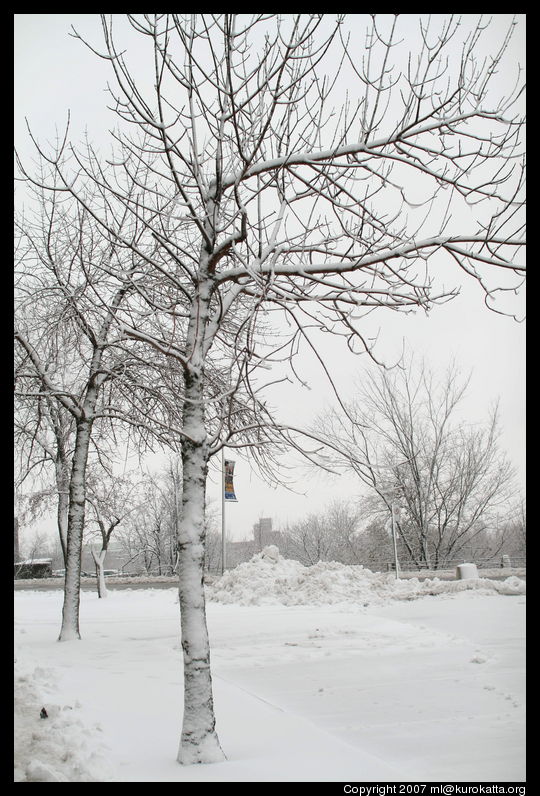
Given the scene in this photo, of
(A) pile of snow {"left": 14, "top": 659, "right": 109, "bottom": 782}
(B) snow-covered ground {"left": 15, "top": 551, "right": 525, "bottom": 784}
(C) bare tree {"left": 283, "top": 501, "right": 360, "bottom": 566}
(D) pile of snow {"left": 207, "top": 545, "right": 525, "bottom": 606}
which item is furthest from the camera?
(C) bare tree {"left": 283, "top": 501, "right": 360, "bottom": 566}

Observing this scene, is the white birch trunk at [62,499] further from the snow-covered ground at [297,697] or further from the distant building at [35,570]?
the distant building at [35,570]

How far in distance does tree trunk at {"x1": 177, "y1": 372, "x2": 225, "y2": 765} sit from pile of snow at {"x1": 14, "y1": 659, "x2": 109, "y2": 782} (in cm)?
56

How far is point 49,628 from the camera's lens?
1191cm

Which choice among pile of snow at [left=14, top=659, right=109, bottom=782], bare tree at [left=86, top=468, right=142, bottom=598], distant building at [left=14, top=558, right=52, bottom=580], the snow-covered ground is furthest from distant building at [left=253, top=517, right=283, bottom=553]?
pile of snow at [left=14, top=659, right=109, bottom=782]

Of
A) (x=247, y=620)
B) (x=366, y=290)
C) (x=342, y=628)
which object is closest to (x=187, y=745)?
(x=366, y=290)

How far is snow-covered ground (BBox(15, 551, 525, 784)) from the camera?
3.77 meters

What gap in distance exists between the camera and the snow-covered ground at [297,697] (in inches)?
148

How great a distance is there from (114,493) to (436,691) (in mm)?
17891

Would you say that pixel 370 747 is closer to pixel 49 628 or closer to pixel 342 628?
pixel 342 628

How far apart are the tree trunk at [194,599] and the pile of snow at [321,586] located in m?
11.0

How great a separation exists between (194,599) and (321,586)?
43.1 feet

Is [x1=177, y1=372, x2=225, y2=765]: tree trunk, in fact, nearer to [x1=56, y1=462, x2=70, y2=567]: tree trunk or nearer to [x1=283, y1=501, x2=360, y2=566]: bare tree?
[x1=56, y1=462, x2=70, y2=567]: tree trunk
